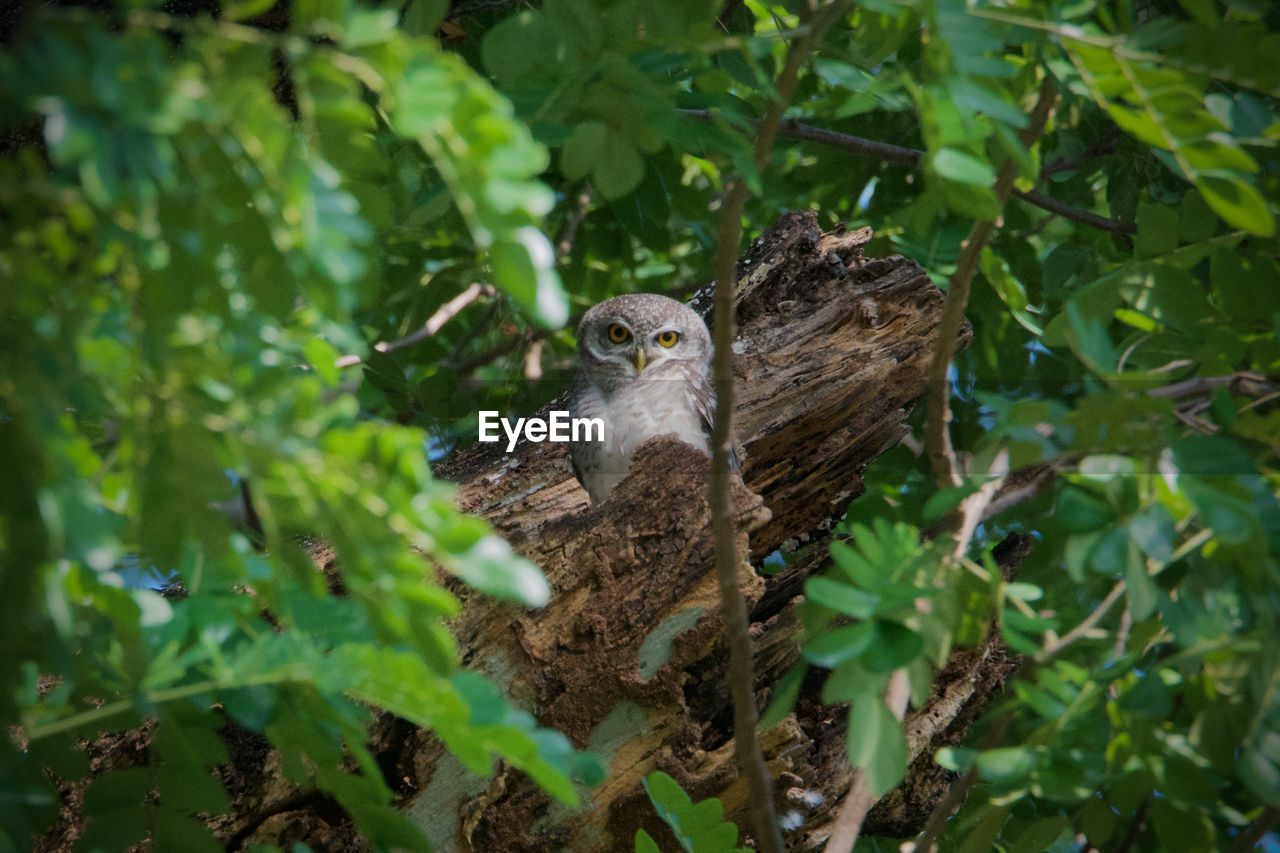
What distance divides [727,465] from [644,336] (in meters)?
2.26

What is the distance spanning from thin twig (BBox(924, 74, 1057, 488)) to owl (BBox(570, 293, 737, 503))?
5.95 ft

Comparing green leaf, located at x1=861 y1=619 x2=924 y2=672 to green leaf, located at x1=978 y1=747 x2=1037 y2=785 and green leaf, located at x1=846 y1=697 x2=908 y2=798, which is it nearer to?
green leaf, located at x1=846 y1=697 x2=908 y2=798

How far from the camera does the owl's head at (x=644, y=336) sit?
3.99m

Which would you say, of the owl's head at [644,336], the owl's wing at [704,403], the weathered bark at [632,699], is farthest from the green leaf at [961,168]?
the owl's head at [644,336]

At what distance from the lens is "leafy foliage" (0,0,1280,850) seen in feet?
3.53

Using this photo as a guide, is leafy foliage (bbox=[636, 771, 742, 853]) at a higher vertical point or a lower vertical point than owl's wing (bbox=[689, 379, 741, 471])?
higher

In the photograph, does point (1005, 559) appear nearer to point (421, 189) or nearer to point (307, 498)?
point (421, 189)

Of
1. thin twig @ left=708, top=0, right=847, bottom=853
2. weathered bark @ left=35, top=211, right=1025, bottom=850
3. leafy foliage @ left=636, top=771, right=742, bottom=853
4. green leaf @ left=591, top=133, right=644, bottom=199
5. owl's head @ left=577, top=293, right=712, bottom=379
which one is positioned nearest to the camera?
green leaf @ left=591, top=133, right=644, bottom=199

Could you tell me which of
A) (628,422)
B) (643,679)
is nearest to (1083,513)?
(643,679)

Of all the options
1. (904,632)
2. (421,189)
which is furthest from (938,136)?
(421,189)

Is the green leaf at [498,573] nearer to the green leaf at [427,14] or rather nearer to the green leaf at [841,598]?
the green leaf at [841,598]

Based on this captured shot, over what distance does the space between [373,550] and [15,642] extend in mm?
459

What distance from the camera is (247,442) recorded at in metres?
1.11

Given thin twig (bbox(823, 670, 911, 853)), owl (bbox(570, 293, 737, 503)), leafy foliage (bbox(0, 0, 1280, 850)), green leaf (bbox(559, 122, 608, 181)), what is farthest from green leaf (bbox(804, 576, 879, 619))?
owl (bbox(570, 293, 737, 503))
